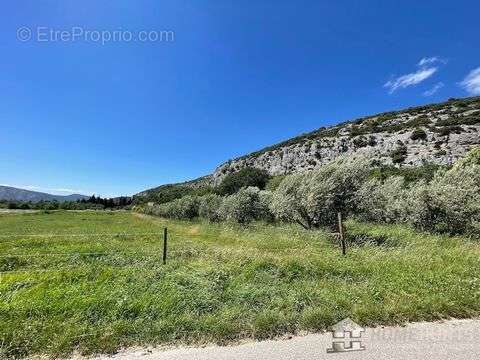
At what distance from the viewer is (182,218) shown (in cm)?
6075

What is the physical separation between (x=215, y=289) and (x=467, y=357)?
4.65m

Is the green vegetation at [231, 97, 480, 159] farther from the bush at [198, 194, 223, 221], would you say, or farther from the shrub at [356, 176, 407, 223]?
the shrub at [356, 176, 407, 223]

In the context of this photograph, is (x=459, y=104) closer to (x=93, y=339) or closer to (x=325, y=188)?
(x=325, y=188)

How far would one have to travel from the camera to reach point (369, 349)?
506cm

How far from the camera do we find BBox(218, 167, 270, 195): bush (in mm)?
74438

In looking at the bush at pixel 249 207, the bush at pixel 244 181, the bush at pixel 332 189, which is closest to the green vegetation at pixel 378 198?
the bush at pixel 332 189

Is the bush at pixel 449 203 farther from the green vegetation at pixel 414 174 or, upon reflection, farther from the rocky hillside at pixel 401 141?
the rocky hillside at pixel 401 141

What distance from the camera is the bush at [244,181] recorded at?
244ft

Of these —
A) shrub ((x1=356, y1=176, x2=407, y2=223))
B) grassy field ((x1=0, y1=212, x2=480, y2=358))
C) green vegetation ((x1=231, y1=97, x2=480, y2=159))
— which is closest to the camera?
grassy field ((x1=0, y1=212, x2=480, y2=358))

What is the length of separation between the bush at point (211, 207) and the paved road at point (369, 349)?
37765 millimetres

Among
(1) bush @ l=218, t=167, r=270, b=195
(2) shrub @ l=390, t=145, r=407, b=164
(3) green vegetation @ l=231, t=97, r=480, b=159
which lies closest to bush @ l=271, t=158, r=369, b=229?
(2) shrub @ l=390, t=145, r=407, b=164

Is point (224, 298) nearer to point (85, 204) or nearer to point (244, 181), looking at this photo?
point (244, 181)

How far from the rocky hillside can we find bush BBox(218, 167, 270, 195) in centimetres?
572

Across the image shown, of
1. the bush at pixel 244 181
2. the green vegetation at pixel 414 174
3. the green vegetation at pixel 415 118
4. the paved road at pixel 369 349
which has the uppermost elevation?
the green vegetation at pixel 415 118
